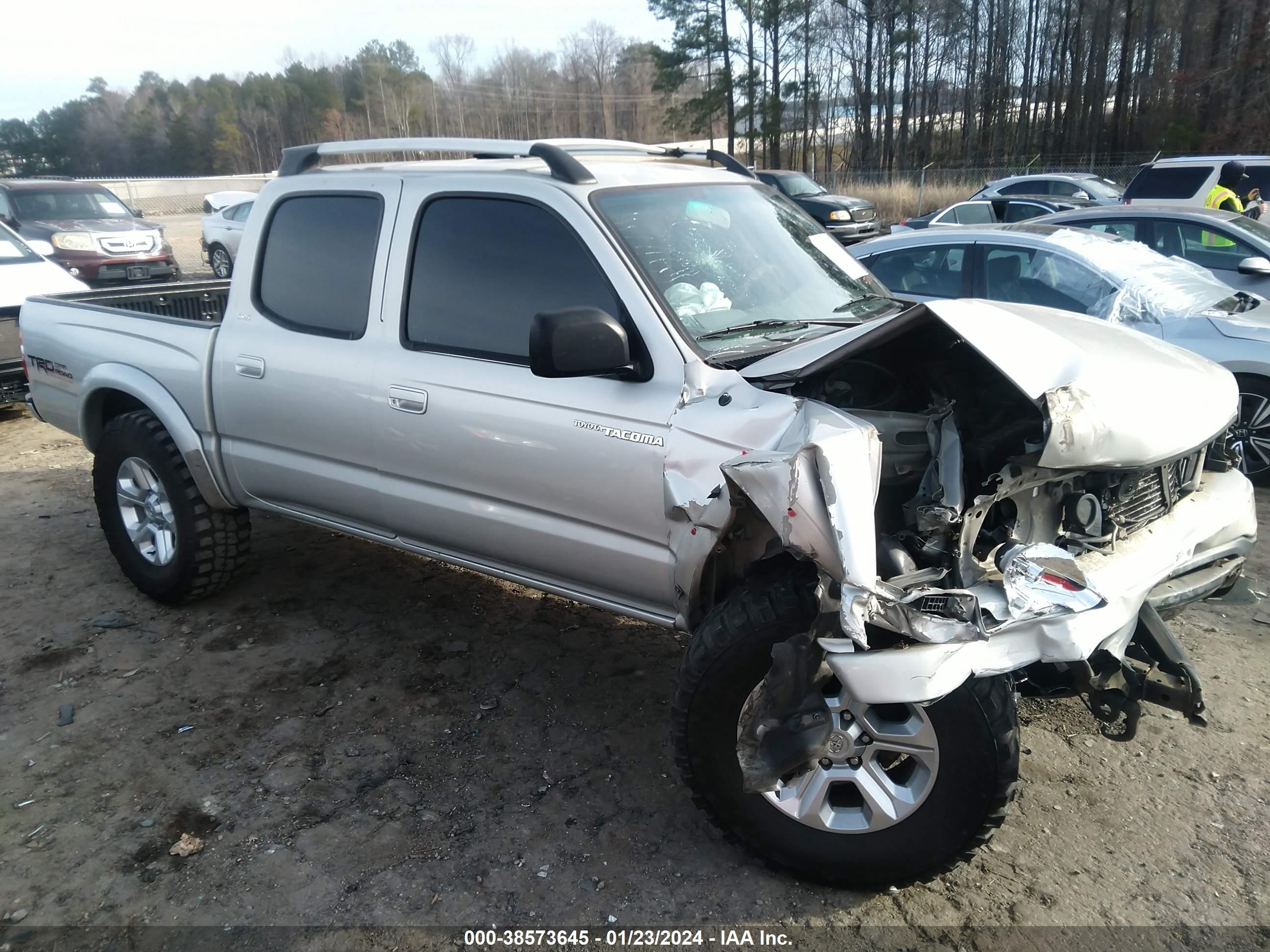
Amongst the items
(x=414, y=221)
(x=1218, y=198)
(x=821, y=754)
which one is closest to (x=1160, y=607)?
(x=821, y=754)

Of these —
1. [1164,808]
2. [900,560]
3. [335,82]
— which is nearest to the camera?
[900,560]

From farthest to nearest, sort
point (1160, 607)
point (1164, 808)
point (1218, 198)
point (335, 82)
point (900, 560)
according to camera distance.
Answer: point (335, 82) < point (1218, 198) < point (1164, 808) < point (1160, 607) < point (900, 560)

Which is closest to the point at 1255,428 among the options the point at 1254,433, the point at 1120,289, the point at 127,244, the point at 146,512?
the point at 1254,433

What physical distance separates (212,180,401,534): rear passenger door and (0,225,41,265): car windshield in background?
20.6ft

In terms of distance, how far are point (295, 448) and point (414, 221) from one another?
109cm

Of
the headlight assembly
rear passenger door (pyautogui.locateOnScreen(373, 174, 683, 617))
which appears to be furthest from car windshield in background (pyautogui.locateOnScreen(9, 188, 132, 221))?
rear passenger door (pyautogui.locateOnScreen(373, 174, 683, 617))

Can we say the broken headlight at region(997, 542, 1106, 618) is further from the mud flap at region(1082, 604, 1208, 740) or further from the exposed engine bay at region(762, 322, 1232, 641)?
the mud flap at region(1082, 604, 1208, 740)

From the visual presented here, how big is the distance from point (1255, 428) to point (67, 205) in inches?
674

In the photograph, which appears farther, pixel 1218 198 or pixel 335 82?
pixel 335 82

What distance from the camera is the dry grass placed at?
981 inches

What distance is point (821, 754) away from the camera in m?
2.51

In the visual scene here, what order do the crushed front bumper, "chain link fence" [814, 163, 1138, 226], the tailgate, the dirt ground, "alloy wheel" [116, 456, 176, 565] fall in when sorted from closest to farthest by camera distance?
1. the crushed front bumper
2. the dirt ground
3. "alloy wheel" [116, 456, 176, 565]
4. the tailgate
5. "chain link fence" [814, 163, 1138, 226]

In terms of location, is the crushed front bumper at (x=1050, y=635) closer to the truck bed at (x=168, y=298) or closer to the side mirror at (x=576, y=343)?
the side mirror at (x=576, y=343)

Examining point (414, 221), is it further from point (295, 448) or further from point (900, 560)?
point (900, 560)
